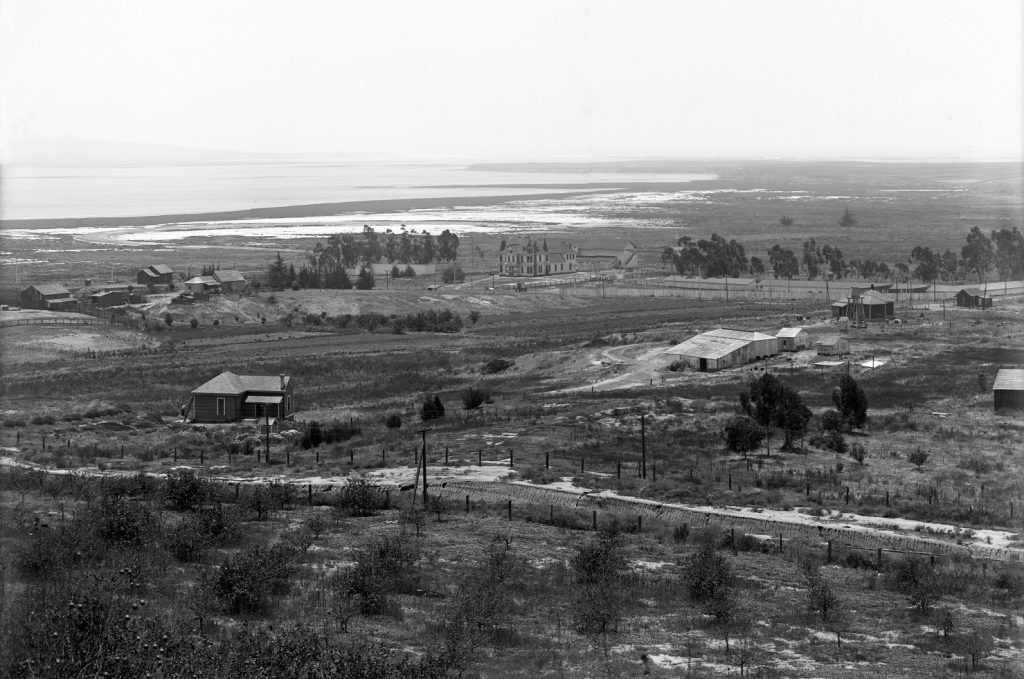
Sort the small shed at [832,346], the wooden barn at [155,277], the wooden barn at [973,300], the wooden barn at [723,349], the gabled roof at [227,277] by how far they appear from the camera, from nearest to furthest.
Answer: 1. the wooden barn at [723,349]
2. the small shed at [832,346]
3. the wooden barn at [973,300]
4. the gabled roof at [227,277]
5. the wooden barn at [155,277]

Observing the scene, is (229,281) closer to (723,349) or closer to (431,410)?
(723,349)

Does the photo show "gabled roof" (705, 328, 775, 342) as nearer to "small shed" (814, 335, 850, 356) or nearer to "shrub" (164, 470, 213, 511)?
"small shed" (814, 335, 850, 356)

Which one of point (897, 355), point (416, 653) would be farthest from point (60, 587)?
point (897, 355)

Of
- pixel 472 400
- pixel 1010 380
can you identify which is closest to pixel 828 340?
pixel 1010 380

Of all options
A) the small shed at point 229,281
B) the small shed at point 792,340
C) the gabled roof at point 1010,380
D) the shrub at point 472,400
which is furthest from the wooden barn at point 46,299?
the gabled roof at point 1010,380

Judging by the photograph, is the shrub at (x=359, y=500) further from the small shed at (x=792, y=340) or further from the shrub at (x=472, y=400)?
the small shed at (x=792, y=340)

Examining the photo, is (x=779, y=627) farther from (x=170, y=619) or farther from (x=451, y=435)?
(x=451, y=435)
